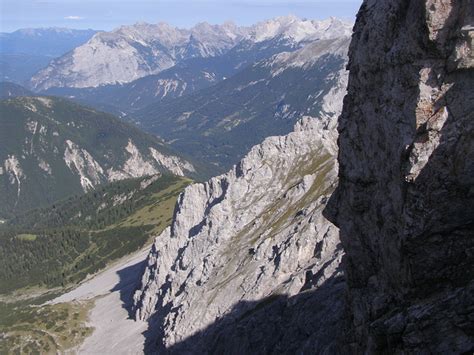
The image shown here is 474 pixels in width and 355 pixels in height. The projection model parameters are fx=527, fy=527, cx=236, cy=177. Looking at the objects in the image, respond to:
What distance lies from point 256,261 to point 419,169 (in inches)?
3446

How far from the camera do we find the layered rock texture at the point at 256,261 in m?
79.3

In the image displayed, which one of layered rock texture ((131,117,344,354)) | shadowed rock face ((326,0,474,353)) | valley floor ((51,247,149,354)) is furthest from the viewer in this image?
valley floor ((51,247,149,354))

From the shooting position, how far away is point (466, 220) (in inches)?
1193

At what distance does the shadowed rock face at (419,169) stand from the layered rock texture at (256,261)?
69.3 ft

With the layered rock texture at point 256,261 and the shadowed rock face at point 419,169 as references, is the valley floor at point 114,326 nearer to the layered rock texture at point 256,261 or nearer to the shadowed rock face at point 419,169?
the layered rock texture at point 256,261

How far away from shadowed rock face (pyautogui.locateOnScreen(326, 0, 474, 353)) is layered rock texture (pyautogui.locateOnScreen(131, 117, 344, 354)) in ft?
69.3

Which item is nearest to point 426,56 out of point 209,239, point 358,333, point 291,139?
point 358,333

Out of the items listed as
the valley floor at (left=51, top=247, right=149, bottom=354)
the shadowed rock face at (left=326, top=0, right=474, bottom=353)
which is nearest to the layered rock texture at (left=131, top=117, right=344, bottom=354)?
the valley floor at (left=51, top=247, right=149, bottom=354)

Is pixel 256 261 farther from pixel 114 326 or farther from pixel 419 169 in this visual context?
pixel 419 169

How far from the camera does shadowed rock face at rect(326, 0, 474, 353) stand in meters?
29.7

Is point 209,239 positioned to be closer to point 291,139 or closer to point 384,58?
point 291,139

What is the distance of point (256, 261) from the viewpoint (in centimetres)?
11594

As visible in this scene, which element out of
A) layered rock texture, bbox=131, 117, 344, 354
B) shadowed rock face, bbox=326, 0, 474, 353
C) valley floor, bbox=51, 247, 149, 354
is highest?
shadowed rock face, bbox=326, 0, 474, 353

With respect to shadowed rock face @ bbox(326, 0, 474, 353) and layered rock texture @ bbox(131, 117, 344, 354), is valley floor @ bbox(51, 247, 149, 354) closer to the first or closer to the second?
layered rock texture @ bbox(131, 117, 344, 354)
